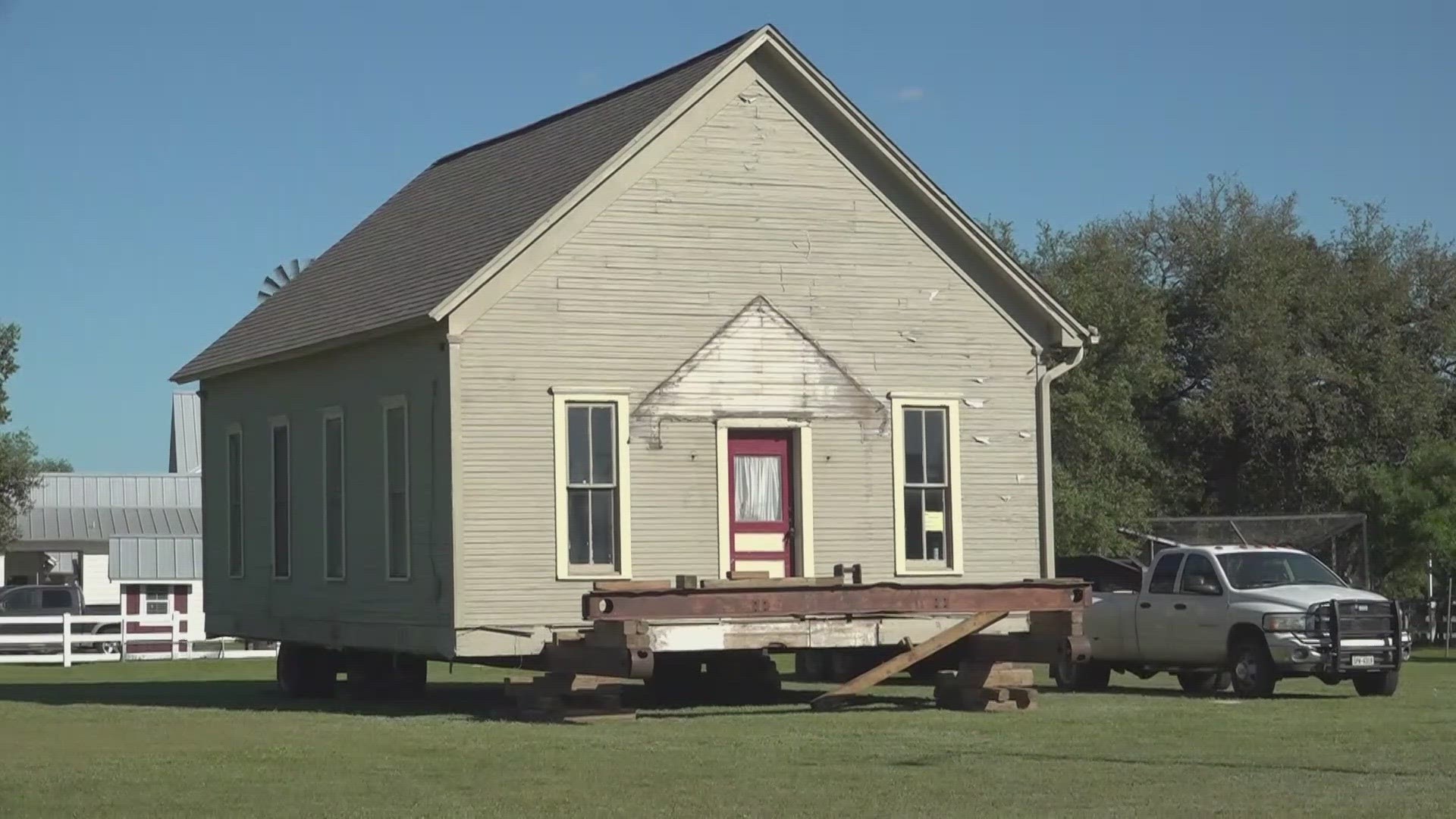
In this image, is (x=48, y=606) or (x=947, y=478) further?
(x=48, y=606)

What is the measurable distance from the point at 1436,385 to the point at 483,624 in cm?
3652

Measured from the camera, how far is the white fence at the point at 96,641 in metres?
42.9

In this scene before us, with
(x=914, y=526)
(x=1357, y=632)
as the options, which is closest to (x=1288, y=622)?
(x=1357, y=632)

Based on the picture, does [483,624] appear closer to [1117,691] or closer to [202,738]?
[202,738]

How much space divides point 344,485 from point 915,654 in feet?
25.8

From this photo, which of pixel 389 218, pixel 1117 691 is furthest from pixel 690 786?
pixel 389 218

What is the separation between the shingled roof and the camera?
2452cm

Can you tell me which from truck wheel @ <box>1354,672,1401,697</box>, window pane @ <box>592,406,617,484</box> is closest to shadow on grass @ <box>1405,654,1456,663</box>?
truck wheel @ <box>1354,672,1401,697</box>

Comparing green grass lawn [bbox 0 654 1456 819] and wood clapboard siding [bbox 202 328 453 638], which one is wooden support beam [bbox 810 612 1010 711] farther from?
wood clapboard siding [bbox 202 328 453 638]

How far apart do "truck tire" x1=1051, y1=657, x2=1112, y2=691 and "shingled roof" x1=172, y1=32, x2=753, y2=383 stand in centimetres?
943

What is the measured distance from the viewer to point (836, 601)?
22156 millimetres

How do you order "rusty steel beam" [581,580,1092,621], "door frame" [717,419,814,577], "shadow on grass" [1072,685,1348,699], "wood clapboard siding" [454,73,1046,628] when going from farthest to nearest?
"shadow on grass" [1072,685,1348,699] < "door frame" [717,419,814,577] < "wood clapboard siding" [454,73,1046,628] < "rusty steel beam" [581,580,1092,621]

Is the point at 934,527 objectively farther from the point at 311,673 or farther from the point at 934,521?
the point at 311,673

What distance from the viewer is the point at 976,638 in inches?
914
